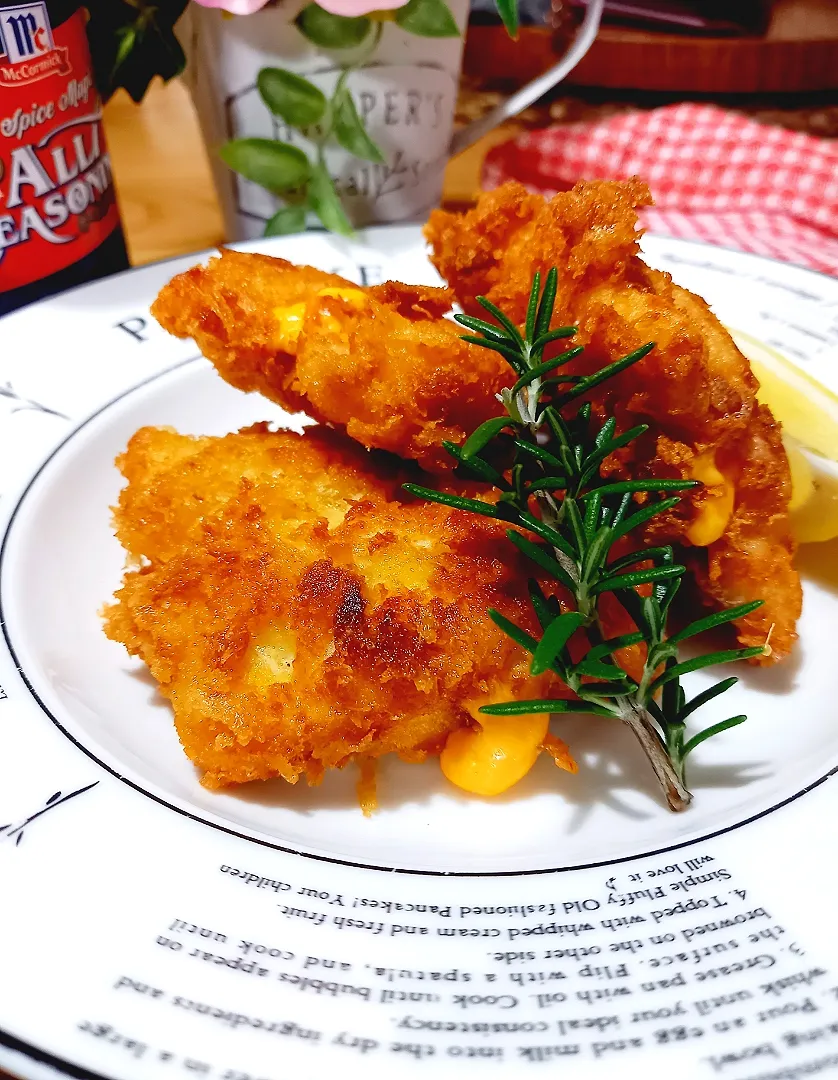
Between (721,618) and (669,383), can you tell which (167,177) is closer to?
(669,383)

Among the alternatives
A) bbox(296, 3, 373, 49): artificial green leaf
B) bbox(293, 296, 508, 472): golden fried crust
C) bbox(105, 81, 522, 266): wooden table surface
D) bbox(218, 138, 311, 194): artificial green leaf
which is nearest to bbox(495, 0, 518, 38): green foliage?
bbox(296, 3, 373, 49): artificial green leaf

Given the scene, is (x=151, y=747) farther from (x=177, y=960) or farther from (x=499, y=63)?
(x=499, y=63)

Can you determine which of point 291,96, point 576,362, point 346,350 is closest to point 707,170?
point 291,96

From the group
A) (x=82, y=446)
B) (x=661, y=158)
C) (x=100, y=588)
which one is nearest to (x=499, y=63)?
(x=661, y=158)

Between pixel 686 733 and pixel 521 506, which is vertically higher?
pixel 521 506

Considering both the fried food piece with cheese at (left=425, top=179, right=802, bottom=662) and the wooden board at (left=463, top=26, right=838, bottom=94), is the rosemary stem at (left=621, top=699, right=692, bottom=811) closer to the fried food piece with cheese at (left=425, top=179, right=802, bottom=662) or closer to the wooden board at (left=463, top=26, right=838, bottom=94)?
the fried food piece with cheese at (left=425, top=179, right=802, bottom=662)

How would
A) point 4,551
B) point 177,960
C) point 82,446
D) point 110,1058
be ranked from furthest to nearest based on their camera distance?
point 82,446, point 4,551, point 177,960, point 110,1058
